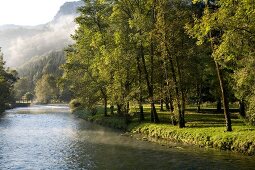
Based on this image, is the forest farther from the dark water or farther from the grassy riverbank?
the dark water

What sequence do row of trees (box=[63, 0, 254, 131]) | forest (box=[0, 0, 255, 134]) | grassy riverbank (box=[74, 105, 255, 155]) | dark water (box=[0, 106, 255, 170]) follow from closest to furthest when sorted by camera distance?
1. dark water (box=[0, 106, 255, 170])
2. forest (box=[0, 0, 255, 134])
3. row of trees (box=[63, 0, 254, 131])
4. grassy riverbank (box=[74, 105, 255, 155])

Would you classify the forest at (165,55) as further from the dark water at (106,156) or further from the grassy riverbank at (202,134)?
the dark water at (106,156)

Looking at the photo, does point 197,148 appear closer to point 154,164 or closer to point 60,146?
point 154,164

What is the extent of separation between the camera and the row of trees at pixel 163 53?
1357 inches

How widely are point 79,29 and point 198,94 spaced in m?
30.5

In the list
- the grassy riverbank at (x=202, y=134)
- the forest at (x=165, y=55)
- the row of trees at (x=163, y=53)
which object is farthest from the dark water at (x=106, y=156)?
the row of trees at (x=163, y=53)

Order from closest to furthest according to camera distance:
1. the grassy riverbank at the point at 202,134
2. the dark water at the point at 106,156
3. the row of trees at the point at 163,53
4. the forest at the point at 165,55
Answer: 1. the dark water at the point at 106,156
2. the forest at the point at 165,55
3. the row of trees at the point at 163,53
4. the grassy riverbank at the point at 202,134

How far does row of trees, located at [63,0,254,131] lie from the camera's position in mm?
34469

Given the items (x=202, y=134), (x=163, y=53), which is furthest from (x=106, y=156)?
(x=163, y=53)

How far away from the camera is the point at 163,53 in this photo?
47281 millimetres

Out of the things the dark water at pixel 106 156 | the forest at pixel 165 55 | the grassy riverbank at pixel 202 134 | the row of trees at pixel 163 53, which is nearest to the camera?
the dark water at pixel 106 156

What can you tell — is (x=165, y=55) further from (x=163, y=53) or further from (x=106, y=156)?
(x=106, y=156)

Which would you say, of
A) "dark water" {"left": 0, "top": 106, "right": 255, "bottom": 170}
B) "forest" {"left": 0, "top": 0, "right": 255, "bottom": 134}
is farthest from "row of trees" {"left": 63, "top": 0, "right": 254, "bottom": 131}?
"dark water" {"left": 0, "top": 106, "right": 255, "bottom": 170}

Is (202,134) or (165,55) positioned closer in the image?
(202,134)
